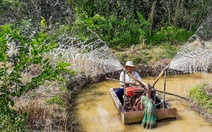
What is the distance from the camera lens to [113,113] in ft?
28.0

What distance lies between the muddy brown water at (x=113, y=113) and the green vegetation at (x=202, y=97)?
0.30 meters

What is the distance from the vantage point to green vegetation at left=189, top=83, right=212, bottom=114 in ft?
26.2

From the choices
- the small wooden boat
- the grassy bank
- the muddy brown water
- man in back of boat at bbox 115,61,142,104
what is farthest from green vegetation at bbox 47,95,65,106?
the grassy bank

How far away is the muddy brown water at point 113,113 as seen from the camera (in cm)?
754

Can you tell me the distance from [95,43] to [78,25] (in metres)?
1.05

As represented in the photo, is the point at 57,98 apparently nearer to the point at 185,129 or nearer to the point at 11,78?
the point at 11,78

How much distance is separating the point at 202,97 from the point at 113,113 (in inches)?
95.8

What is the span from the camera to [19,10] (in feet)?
49.3

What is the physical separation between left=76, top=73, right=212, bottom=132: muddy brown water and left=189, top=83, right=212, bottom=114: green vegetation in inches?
11.7

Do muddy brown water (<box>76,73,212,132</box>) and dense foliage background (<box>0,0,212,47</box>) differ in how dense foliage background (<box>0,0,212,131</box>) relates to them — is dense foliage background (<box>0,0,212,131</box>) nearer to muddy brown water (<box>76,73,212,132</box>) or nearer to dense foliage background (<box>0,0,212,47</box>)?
dense foliage background (<box>0,0,212,47</box>)

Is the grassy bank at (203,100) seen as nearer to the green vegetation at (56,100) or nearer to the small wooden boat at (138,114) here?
the small wooden boat at (138,114)

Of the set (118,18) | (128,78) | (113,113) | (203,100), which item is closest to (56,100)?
(113,113)

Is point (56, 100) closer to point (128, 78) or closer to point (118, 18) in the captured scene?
point (128, 78)

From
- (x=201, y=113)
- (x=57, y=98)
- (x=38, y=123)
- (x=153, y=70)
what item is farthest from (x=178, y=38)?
(x=38, y=123)
